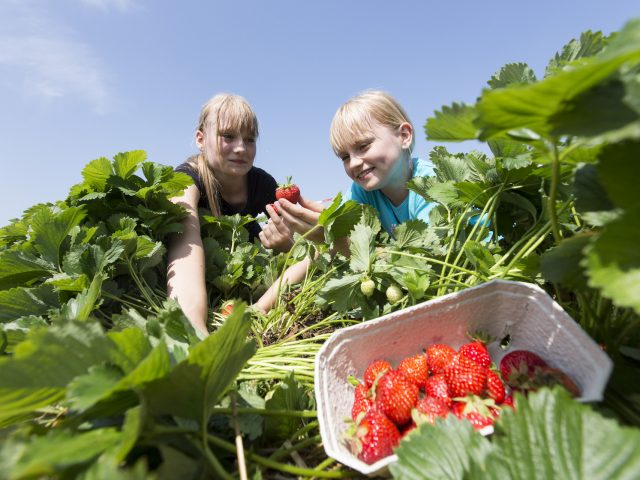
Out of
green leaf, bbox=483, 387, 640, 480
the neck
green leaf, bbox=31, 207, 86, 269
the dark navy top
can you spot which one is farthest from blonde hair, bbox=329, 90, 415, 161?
green leaf, bbox=483, 387, 640, 480

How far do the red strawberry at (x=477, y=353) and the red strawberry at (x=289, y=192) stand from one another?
1217 mm

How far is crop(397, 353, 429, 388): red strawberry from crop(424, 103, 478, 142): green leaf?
34 centimetres

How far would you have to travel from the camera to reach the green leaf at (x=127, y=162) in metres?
1.17

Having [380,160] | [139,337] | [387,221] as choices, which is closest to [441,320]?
[139,337]

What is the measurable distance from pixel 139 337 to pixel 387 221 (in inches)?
64.1

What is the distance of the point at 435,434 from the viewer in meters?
0.42

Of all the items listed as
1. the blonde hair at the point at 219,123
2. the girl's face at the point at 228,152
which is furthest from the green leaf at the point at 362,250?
the girl's face at the point at 228,152

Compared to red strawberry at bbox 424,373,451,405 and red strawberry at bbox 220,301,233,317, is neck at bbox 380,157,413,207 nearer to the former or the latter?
red strawberry at bbox 220,301,233,317

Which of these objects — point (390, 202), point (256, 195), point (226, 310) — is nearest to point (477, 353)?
point (226, 310)

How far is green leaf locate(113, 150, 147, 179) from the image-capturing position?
3.84 feet

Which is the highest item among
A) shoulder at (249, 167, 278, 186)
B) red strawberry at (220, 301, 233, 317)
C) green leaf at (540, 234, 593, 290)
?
shoulder at (249, 167, 278, 186)

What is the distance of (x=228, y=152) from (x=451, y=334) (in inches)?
66.7

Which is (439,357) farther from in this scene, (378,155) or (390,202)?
(390,202)

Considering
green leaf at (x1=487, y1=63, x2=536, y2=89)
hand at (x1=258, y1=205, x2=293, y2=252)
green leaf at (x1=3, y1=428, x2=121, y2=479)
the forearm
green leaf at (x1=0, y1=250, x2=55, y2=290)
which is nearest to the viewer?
green leaf at (x1=3, y1=428, x2=121, y2=479)
